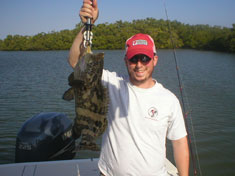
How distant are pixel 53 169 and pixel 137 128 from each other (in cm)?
227

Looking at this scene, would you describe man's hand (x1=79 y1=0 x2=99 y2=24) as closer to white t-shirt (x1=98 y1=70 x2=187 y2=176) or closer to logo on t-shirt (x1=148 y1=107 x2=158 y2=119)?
white t-shirt (x1=98 y1=70 x2=187 y2=176)

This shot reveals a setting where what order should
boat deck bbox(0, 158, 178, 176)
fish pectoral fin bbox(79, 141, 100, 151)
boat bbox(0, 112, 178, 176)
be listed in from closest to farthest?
fish pectoral fin bbox(79, 141, 100, 151)
boat deck bbox(0, 158, 178, 176)
boat bbox(0, 112, 178, 176)

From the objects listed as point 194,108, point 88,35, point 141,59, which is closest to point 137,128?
point 141,59

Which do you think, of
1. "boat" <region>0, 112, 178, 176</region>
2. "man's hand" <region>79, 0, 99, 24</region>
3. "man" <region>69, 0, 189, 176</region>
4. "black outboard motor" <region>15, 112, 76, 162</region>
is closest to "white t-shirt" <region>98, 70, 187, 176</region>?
"man" <region>69, 0, 189, 176</region>

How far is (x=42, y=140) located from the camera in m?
4.55

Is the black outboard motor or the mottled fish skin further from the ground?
the mottled fish skin

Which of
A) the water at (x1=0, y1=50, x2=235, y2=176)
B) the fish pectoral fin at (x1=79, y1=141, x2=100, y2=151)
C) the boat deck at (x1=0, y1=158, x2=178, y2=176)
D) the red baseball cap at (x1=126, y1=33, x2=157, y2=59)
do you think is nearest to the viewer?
the fish pectoral fin at (x1=79, y1=141, x2=100, y2=151)

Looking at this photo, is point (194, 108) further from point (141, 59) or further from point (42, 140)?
point (141, 59)

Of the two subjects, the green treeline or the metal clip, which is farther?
the green treeline

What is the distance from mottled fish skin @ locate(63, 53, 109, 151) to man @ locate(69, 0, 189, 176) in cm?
39

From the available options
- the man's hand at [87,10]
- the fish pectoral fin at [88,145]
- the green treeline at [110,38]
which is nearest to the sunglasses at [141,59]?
the man's hand at [87,10]

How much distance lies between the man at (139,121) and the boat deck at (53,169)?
1.53 metres

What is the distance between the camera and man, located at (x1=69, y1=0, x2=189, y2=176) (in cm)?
243

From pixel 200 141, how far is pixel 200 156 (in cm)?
96
